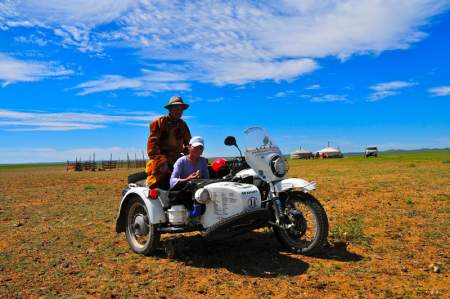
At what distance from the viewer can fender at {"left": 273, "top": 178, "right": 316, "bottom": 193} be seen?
5.54 metres

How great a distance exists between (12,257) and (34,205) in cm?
754

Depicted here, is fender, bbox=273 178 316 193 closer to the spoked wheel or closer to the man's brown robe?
the man's brown robe

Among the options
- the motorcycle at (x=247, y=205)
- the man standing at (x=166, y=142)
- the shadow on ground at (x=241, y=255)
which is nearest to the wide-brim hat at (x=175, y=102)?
the man standing at (x=166, y=142)

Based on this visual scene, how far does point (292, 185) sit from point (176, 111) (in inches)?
95.8

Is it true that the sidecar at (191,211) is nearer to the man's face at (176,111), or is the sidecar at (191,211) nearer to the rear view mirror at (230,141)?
the rear view mirror at (230,141)

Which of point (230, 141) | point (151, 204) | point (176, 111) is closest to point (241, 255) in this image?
point (151, 204)

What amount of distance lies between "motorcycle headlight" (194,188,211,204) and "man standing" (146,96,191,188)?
3.26 ft

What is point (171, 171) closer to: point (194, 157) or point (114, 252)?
point (194, 157)

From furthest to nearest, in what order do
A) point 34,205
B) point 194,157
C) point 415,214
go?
point 34,205 → point 415,214 → point 194,157

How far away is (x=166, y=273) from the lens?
545cm

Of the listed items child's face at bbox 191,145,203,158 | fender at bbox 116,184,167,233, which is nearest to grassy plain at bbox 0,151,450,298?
fender at bbox 116,184,167,233

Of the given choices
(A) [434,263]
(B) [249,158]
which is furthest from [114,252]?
(A) [434,263]

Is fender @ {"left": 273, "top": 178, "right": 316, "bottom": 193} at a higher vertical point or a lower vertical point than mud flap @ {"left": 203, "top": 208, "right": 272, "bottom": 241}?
higher

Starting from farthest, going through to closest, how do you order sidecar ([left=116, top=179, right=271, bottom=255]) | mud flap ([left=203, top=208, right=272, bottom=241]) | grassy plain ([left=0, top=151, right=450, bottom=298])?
sidecar ([left=116, top=179, right=271, bottom=255]) < mud flap ([left=203, top=208, right=272, bottom=241]) < grassy plain ([left=0, top=151, right=450, bottom=298])
